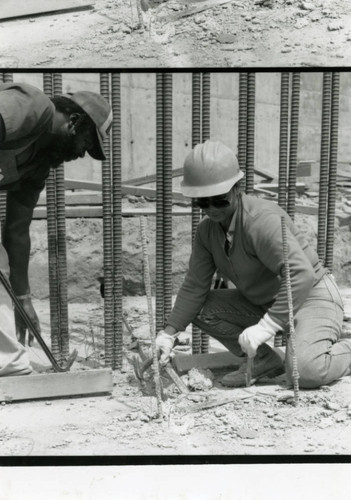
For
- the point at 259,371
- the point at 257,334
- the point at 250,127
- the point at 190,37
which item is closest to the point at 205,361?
the point at 259,371

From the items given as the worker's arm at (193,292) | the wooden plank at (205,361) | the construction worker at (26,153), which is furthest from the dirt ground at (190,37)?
the wooden plank at (205,361)

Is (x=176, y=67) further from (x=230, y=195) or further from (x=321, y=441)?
(x=321, y=441)

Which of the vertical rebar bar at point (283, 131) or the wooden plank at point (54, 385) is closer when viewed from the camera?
the wooden plank at point (54, 385)

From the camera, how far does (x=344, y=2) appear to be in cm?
401

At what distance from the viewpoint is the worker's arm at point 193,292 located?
455cm

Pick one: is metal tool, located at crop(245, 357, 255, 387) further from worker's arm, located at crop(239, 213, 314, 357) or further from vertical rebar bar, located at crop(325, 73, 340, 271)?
vertical rebar bar, located at crop(325, 73, 340, 271)

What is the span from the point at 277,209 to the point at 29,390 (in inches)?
64.7

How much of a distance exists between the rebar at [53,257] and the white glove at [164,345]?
2.37 ft

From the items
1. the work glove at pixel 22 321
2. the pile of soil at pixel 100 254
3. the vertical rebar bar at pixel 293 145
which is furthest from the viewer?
the pile of soil at pixel 100 254

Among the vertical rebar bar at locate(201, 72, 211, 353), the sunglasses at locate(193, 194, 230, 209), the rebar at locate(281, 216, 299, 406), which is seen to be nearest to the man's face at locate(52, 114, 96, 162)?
the vertical rebar bar at locate(201, 72, 211, 353)

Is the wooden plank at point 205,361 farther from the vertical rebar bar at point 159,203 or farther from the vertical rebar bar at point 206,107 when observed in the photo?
the vertical rebar bar at point 206,107

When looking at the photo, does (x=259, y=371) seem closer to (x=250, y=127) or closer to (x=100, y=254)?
(x=250, y=127)

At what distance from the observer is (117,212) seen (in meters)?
4.80

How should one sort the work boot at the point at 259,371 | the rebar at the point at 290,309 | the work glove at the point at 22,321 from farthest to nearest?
1. the work glove at the point at 22,321
2. the work boot at the point at 259,371
3. the rebar at the point at 290,309
